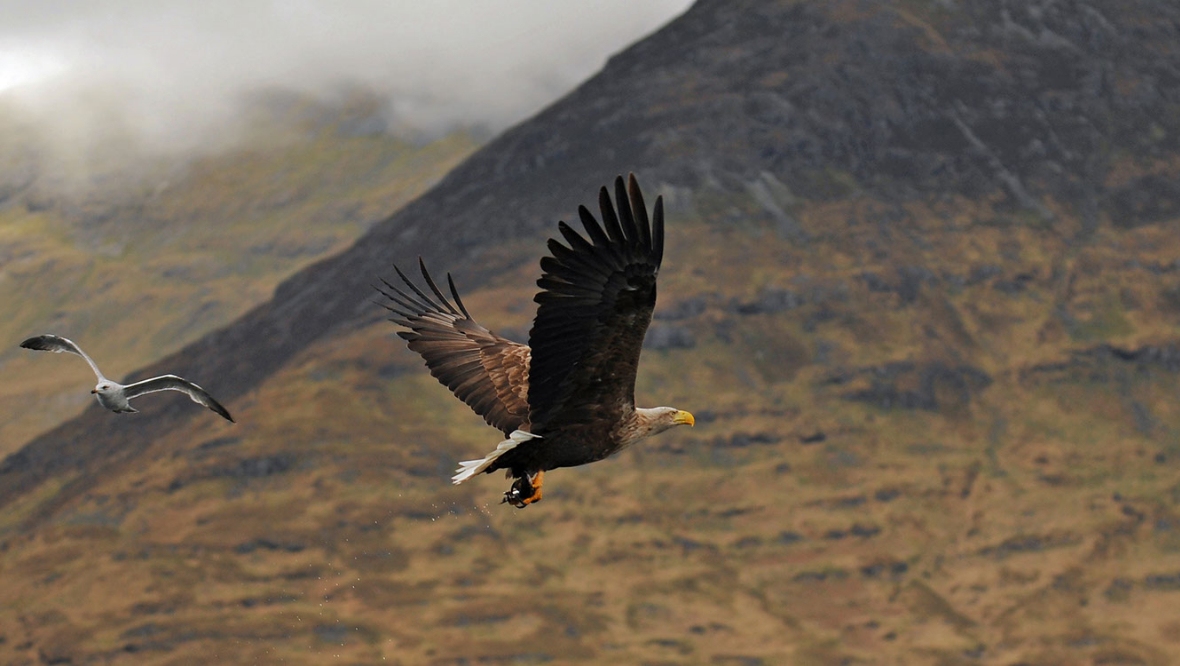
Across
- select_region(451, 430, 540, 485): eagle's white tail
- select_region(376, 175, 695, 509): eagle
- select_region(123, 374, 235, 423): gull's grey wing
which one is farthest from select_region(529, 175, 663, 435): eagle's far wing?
select_region(123, 374, 235, 423): gull's grey wing

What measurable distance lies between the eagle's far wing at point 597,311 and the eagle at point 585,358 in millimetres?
17

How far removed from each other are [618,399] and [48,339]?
33.4ft

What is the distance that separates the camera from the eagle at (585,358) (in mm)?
26359

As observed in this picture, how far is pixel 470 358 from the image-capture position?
33.8 meters

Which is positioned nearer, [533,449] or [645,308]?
[645,308]

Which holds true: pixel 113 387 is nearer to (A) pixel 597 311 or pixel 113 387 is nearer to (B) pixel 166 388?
(B) pixel 166 388

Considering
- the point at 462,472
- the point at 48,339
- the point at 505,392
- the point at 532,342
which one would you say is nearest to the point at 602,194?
the point at 532,342

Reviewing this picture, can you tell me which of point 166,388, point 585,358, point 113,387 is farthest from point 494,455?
point 113,387

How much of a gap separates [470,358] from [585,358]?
21.1 feet

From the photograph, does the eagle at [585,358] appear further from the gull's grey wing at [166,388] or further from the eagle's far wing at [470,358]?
the gull's grey wing at [166,388]

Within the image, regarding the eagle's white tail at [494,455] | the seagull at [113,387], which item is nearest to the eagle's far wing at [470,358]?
the eagle's white tail at [494,455]

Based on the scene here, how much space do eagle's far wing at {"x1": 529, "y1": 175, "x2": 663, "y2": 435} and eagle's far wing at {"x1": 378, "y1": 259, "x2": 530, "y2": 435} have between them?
129 inches

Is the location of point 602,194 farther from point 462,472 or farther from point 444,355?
point 444,355

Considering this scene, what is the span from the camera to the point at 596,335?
27438mm
